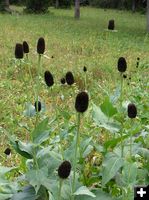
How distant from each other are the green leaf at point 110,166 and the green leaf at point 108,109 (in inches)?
14.6

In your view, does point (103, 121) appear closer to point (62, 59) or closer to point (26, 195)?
point (26, 195)

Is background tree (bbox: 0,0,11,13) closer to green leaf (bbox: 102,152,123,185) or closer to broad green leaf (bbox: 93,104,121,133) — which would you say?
broad green leaf (bbox: 93,104,121,133)

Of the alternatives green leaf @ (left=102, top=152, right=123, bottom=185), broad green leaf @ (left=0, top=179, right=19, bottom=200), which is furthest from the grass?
broad green leaf @ (left=0, top=179, right=19, bottom=200)

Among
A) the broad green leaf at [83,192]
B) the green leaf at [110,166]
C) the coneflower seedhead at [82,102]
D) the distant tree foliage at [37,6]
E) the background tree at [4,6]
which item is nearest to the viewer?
the coneflower seedhead at [82,102]

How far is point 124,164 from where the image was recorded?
2354mm

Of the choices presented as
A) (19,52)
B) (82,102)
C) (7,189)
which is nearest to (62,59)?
(19,52)

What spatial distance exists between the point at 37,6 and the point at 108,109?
2607 cm

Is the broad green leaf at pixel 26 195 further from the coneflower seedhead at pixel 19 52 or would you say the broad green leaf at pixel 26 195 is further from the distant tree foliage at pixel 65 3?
the distant tree foliage at pixel 65 3

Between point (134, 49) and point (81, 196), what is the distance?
11.7 m

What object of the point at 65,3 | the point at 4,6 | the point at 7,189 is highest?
the point at 65,3

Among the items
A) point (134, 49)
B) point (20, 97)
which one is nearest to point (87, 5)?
point (134, 49)

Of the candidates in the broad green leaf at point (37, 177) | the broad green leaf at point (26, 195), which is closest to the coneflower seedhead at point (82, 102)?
the broad green leaf at point (37, 177)

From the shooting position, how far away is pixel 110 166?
7.68 feet

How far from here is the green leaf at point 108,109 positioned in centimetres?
274
